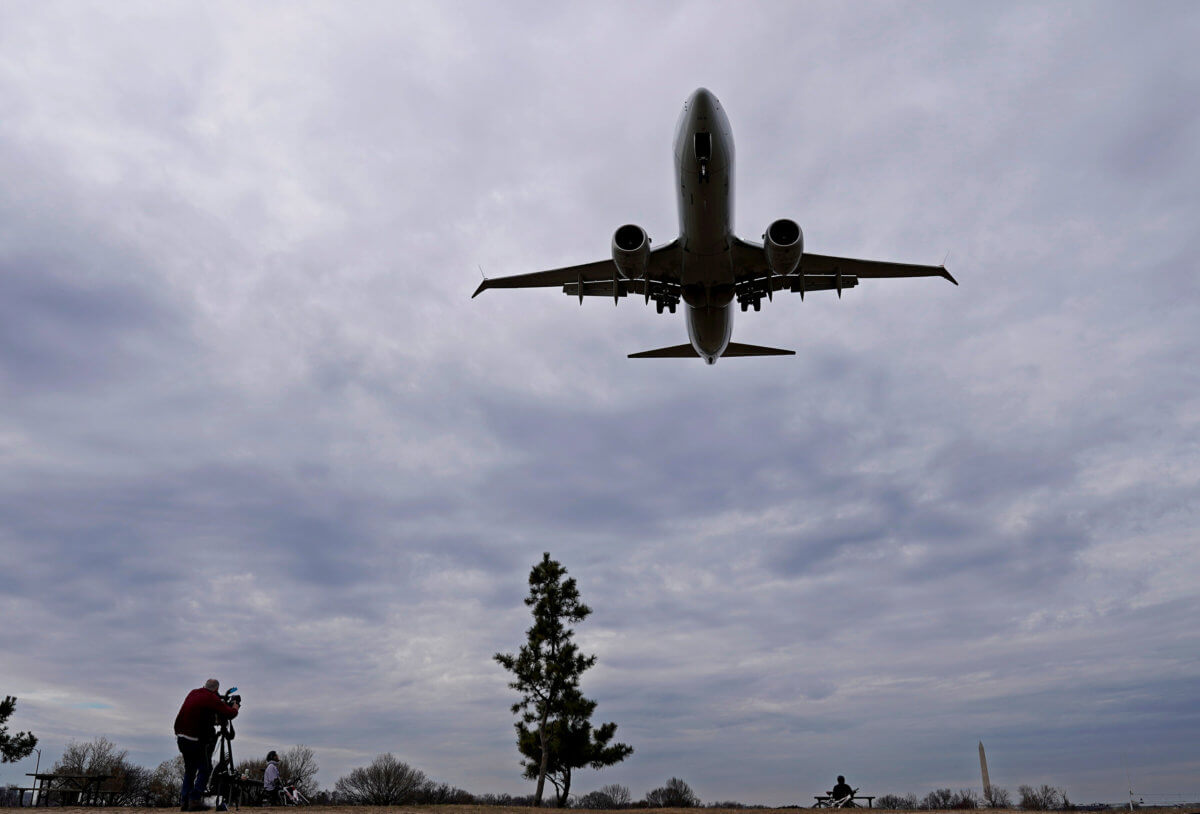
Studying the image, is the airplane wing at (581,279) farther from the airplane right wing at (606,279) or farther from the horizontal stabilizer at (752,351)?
the horizontal stabilizer at (752,351)

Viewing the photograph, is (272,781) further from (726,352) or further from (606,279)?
(726,352)

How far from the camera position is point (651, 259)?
28.4 metres

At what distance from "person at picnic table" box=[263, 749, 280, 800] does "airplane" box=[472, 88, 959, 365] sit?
17453mm

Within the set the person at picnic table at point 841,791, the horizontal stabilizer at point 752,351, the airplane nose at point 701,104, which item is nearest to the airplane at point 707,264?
the airplane nose at point 701,104

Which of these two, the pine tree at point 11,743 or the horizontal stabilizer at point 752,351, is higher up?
the horizontal stabilizer at point 752,351

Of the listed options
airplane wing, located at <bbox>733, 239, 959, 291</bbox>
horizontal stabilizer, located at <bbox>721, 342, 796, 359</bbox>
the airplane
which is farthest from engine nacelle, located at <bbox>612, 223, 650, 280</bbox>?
horizontal stabilizer, located at <bbox>721, 342, 796, 359</bbox>

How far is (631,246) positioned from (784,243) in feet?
16.6

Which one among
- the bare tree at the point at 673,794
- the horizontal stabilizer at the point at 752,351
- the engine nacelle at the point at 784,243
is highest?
the horizontal stabilizer at the point at 752,351

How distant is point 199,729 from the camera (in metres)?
13.3

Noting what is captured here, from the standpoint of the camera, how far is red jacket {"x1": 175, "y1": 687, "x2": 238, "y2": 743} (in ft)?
43.7

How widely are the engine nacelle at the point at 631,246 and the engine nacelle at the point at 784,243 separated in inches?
160

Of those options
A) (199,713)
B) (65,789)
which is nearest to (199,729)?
(199,713)

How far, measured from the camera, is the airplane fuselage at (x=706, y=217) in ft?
77.3

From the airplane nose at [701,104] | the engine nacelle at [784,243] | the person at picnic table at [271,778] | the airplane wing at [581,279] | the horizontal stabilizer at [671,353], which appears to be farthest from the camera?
the horizontal stabilizer at [671,353]
